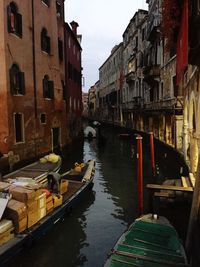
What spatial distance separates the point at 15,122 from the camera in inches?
694

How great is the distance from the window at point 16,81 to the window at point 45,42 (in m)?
4.35

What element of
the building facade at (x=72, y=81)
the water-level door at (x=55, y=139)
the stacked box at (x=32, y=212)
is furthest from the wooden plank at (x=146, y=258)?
the building facade at (x=72, y=81)

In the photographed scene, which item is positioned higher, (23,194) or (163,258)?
(23,194)

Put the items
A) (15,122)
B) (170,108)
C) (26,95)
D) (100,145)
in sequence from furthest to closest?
(100,145), (170,108), (26,95), (15,122)

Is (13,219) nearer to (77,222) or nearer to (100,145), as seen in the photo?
(77,222)

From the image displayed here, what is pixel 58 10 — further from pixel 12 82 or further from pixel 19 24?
pixel 12 82

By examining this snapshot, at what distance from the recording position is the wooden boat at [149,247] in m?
6.34

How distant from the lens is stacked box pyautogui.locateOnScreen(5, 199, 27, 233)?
26.7 feet

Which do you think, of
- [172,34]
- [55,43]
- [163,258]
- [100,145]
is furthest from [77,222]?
[100,145]

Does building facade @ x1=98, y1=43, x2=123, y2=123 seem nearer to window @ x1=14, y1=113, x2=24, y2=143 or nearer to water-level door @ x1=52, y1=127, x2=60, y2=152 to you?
water-level door @ x1=52, y1=127, x2=60, y2=152

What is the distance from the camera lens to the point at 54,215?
9.95 metres

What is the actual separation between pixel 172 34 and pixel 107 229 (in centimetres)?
697

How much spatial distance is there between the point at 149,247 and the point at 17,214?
11.2 feet

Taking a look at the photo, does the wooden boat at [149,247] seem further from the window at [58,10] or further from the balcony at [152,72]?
the balcony at [152,72]
